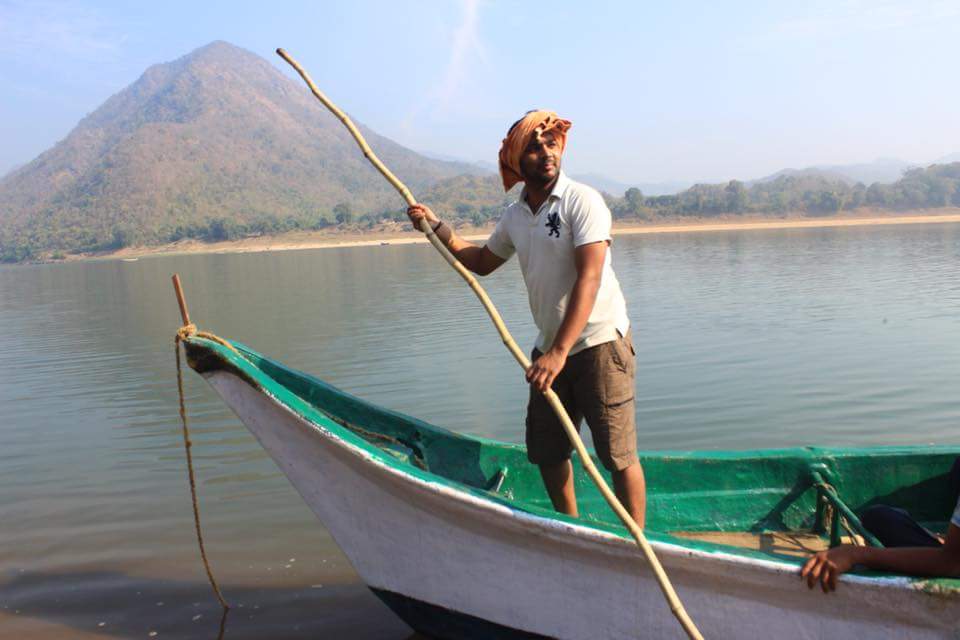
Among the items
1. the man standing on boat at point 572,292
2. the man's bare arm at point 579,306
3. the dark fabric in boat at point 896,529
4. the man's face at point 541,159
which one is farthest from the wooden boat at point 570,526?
the man's face at point 541,159

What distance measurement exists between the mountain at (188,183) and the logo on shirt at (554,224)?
8563cm

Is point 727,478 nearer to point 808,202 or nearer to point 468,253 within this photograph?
point 468,253

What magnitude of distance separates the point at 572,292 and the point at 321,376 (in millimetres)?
7657

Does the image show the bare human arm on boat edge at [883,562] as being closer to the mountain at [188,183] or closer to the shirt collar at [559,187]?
the shirt collar at [559,187]

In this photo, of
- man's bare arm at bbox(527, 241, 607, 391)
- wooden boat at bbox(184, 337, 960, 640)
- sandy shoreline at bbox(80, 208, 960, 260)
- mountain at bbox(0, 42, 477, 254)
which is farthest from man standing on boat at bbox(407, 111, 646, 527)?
mountain at bbox(0, 42, 477, 254)

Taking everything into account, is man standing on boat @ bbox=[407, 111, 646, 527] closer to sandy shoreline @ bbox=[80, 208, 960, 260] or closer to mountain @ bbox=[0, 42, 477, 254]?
sandy shoreline @ bbox=[80, 208, 960, 260]

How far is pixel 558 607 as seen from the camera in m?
2.77

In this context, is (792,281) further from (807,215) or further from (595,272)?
(807,215)

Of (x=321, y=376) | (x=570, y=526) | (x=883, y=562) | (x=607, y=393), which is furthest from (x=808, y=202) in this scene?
(x=570, y=526)

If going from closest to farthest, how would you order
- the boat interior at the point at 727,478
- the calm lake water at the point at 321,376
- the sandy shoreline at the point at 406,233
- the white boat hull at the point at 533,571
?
the white boat hull at the point at 533,571 → the boat interior at the point at 727,478 → the calm lake water at the point at 321,376 → the sandy shoreline at the point at 406,233

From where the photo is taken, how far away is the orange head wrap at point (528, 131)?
9.29 ft

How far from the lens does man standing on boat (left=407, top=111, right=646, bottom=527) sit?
2.67 metres

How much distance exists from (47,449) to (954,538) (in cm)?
746

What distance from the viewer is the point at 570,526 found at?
256 cm
